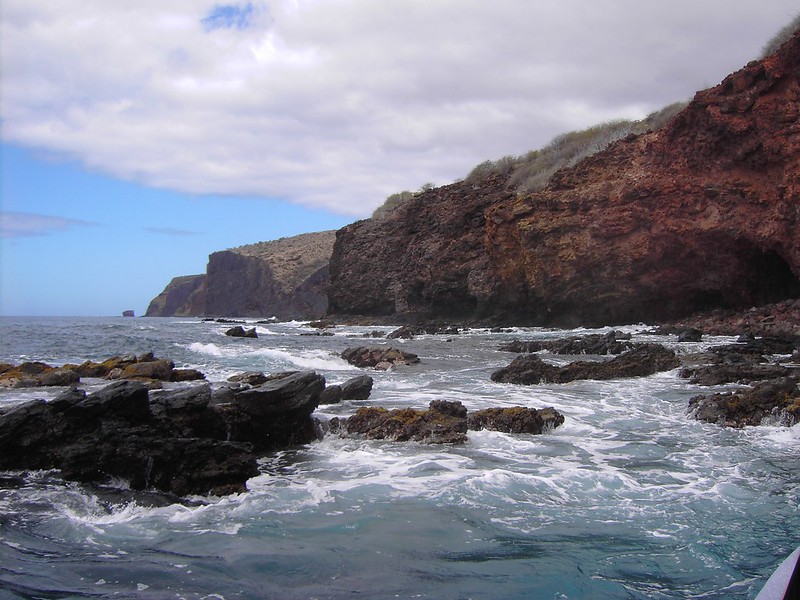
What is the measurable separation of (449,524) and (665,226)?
2885cm

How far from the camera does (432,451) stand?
829cm

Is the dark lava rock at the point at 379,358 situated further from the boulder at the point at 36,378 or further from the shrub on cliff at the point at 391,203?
the shrub on cliff at the point at 391,203

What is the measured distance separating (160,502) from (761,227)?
1091 inches

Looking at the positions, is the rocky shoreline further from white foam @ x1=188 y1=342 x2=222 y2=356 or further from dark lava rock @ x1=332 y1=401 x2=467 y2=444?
white foam @ x1=188 y1=342 x2=222 y2=356

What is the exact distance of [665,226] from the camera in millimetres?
31062

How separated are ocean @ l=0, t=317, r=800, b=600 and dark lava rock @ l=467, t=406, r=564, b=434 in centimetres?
25

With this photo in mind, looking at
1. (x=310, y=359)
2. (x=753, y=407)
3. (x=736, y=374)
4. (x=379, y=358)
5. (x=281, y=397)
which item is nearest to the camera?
(x=281, y=397)

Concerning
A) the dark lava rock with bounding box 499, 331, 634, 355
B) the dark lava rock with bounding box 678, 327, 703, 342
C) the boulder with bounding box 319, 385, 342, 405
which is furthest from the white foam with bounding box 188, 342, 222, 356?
→ the dark lava rock with bounding box 678, 327, 703, 342

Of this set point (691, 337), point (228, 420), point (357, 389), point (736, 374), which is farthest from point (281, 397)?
point (691, 337)

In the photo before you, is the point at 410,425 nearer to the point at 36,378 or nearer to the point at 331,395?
the point at 331,395

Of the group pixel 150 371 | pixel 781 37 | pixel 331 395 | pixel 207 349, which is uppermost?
pixel 781 37

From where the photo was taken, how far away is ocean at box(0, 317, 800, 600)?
4.42 metres

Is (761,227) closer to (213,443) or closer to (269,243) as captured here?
(213,443)

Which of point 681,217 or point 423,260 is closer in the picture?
point 681,217
